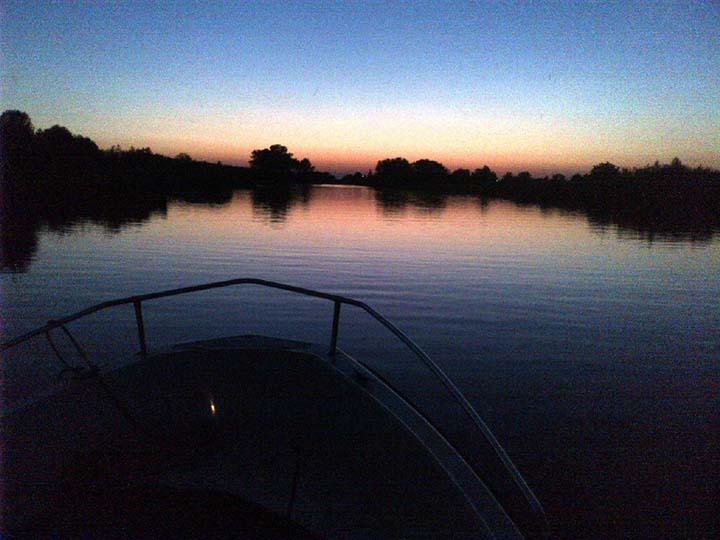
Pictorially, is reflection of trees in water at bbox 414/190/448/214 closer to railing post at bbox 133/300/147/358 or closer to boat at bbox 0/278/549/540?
boat at bbox 0/278/549/540

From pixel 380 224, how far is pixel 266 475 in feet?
107

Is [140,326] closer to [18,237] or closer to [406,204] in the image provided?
[18,237]

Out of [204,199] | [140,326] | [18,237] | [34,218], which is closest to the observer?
[140,326]

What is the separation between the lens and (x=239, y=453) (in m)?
4.49

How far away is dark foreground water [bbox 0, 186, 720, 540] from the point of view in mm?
5793

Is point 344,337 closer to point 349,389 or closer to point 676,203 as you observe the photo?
point 349,389

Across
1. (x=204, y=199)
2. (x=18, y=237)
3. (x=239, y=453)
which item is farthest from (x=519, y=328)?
(x=204, y=199)

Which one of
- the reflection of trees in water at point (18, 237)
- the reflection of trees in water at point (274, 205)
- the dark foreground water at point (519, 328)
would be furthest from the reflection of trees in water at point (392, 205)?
the reflection of trees in water at point (18, 237)

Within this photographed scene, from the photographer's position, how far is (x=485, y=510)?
2963 millimetres

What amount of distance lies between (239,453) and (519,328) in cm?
808

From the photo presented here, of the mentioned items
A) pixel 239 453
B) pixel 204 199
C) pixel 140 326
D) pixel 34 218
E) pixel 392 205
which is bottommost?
pixel 34 218

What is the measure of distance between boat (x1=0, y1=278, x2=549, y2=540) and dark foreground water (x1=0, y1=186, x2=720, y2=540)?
157 centimetres

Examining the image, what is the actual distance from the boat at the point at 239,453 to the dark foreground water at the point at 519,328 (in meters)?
1.57

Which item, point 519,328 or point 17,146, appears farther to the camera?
point 17,146
